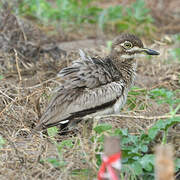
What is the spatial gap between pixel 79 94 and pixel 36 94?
0.79m

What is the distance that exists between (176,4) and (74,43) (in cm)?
451

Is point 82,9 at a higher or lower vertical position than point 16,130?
Answer: higher

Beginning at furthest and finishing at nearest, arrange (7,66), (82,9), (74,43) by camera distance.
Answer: (82,9) < (74,43) < (7,66)

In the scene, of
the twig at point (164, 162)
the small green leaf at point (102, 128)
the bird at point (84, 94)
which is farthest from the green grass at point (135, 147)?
the twig at point (164, 162)

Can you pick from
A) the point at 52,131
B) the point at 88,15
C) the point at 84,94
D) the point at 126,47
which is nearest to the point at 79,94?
the point at 84,94

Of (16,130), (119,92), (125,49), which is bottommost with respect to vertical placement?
(16,130)

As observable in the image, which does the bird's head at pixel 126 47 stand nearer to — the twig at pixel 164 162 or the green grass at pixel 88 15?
the twig at pixel 164 162

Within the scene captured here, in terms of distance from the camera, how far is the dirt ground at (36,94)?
11.4ft

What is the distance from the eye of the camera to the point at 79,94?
4148 millimetres

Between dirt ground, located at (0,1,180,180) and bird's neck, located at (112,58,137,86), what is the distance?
1.15 ft

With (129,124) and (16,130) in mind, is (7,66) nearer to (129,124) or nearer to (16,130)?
(16,130)

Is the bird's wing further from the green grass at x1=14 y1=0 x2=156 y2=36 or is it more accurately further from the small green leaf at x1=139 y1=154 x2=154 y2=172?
the green grass at x1=14 y1=0 x2=156 y2=36

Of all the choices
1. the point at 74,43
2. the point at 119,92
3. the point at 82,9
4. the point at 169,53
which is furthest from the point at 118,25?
the point at 119,92

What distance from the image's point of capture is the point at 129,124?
4059 mm
